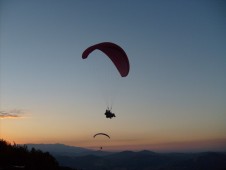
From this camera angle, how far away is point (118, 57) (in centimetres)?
2969

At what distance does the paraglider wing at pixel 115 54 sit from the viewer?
28203mm

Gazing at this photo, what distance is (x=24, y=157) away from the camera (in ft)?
94.8

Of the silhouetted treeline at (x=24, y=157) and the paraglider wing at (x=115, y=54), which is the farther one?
the paraglider wing at (x=115, y=54)

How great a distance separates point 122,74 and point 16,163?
491 inches

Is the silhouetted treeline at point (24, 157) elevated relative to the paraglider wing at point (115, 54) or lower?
lower

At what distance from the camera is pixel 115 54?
96.9 ft

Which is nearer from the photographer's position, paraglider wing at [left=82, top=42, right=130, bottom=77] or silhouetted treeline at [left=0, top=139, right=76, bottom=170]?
silhouetted treeline at [left=0, top=139, right=76, bottom=170]

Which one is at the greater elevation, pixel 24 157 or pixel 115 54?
pixel 115 54

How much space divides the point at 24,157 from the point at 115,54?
12.7 meters

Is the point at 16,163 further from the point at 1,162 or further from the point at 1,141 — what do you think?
the point at 1,141

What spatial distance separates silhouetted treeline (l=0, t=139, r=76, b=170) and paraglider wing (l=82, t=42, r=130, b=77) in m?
10.5

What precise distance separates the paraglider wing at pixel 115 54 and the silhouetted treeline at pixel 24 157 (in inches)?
414

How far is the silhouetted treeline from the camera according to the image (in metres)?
26.4

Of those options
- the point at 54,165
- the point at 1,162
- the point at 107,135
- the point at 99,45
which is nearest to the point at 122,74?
the point at 99,45
